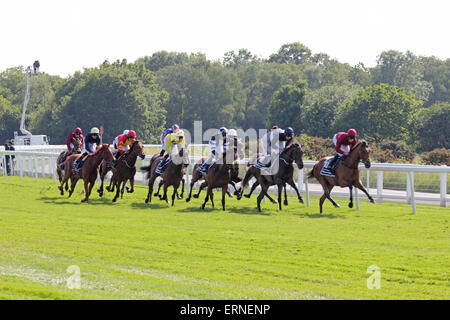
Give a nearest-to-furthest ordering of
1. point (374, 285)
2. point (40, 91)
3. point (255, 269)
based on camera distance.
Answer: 1. point (374, 285)
2. point (255, 269)
3. point (40, 91)

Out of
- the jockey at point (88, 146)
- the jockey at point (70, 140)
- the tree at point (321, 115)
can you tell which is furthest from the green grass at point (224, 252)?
the tree at point (321, 115)

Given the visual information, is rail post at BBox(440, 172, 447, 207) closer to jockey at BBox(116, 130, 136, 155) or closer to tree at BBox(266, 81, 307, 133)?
jockey at BBox(116, 130, 136, 155)

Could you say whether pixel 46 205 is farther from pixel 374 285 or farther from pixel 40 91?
pixel 40 91

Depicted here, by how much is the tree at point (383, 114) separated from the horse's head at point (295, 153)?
3159cm

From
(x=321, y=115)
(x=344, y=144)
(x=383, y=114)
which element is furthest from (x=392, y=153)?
(x=321, y=115)

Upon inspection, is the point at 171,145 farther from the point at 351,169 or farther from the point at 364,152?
the point at 364,152

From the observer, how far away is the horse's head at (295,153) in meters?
16.4

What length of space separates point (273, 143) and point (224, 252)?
717 cm

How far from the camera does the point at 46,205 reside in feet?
59.0

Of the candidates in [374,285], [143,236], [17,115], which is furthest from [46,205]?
[17,115]

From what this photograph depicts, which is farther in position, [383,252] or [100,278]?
[383,252]

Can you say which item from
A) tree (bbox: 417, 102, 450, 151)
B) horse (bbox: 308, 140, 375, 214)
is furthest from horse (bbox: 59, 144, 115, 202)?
tree (bbox: 417, 102, 450, 151)

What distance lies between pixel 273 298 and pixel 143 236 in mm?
5233

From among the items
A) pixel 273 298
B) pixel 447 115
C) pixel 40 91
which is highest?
pixel 40 91
